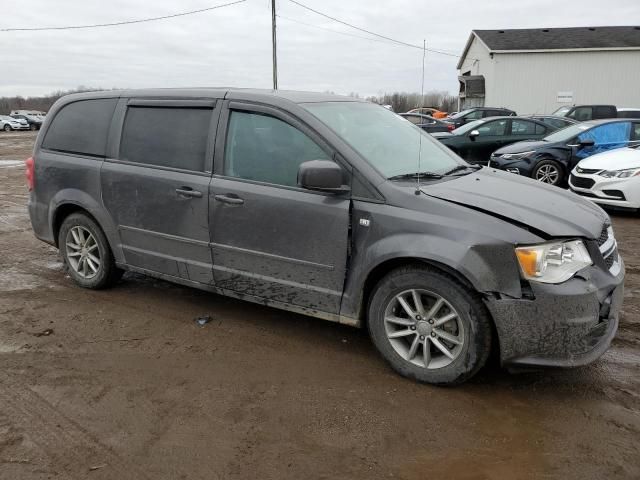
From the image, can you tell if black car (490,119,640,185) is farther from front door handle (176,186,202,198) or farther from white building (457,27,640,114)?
white building (457,27,640,114)

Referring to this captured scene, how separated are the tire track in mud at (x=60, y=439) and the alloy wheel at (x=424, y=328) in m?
1.69

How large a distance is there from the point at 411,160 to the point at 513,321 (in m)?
1.48

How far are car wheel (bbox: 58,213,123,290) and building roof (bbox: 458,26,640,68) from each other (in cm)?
3341

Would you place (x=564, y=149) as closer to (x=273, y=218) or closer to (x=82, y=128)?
(x=273, y=218)

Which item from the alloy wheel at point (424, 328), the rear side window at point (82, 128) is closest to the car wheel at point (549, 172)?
the alloy wheel at point (424, 328)

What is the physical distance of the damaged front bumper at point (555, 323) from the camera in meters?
2.96

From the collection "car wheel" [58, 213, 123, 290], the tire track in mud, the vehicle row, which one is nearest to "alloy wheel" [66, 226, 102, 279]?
"car wheel" [58, 213, 123, 290]

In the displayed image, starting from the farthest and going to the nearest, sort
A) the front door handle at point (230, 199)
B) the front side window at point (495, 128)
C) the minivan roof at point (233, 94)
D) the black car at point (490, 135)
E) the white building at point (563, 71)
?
the white building at point (563, 71) → the front side window at point (495, 128) → the black car at point (490, 135) → the minivan roof at point (233, 94) → the front door handle at point (230, 199)

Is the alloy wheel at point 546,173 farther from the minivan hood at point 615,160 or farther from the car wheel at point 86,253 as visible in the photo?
the car wheel at point 86,253

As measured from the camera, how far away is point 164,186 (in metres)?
4.21

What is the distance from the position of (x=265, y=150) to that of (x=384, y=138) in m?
0.91

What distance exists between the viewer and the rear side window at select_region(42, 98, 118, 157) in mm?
4707

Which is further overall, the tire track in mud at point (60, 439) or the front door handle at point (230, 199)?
the front door handle at point (230, 199)

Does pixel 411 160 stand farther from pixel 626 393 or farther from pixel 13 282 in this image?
pixel 13 282
